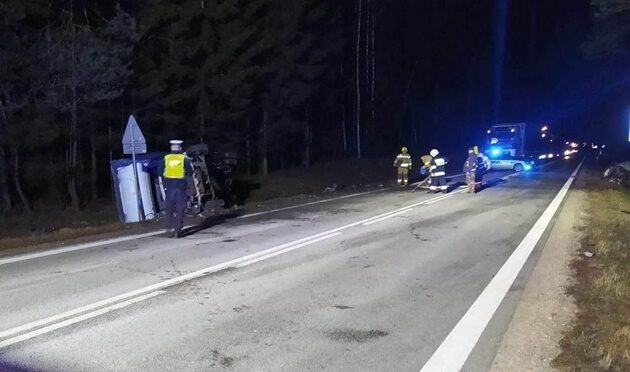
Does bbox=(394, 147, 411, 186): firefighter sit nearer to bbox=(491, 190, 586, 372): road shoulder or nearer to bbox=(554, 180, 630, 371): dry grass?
bbox=(554, 180, 630, 371): dry grass

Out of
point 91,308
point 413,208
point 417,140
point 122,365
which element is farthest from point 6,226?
point 417,140

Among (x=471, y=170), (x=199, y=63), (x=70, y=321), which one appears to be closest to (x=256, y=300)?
(x=70, y=321)

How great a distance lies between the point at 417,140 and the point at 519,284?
53.0 metres

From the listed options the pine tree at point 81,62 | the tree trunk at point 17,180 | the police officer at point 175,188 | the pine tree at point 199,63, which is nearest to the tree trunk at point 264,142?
the pine tree at point 199,63

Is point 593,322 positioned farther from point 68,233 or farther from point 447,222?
point 68,233

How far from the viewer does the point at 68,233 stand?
12453 mm

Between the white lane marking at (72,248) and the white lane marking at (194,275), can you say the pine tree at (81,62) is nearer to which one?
the white lane marking at (72,248)

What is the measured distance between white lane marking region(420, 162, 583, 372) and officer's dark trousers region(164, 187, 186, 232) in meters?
6.20

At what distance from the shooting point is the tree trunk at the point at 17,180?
21.6m

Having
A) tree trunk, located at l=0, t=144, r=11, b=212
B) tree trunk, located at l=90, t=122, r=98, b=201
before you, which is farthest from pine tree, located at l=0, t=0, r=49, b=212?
tree trunk, located at l=90, t=122, r=98, b=201

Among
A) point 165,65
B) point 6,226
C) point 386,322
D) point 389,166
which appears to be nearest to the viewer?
point 386,322

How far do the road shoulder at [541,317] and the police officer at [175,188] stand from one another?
6.67 m

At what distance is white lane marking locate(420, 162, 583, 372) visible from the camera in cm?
491

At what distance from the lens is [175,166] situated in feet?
37.5
